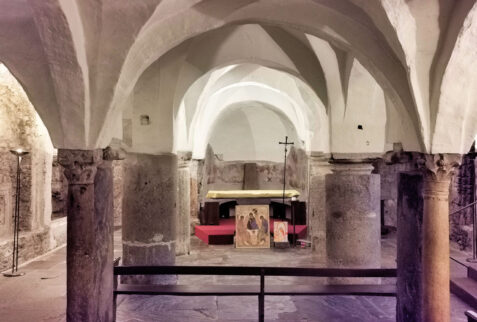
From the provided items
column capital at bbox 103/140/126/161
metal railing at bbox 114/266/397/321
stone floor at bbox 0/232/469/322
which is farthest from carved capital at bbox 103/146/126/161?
stone floor at bbox 0/232/469/322

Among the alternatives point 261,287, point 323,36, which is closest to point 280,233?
point 261,287

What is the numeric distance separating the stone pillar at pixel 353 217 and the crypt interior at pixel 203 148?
2 cm

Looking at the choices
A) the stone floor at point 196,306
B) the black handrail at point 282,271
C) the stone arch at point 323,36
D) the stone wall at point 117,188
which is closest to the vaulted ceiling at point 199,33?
the stone arch at point 323,36

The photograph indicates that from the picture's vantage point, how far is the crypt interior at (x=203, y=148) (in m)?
3.87

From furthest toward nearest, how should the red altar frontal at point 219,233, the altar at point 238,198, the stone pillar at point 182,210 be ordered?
the altar at point 238,198 < the red altar frontal at point 219,233 < the stone pillar at point 182,210

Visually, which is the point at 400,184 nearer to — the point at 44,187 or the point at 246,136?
the point at 44,187

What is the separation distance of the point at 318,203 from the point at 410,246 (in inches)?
200

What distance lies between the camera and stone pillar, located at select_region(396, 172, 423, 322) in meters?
4.37

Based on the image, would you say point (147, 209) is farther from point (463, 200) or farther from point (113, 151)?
point (463, 200)

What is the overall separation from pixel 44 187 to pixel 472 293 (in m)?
7.72

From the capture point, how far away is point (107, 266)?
4379mm

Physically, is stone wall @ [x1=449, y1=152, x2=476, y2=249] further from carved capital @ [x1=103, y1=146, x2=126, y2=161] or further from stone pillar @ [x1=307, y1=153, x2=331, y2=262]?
carved capital @ [x1=103, y1=146, x2=126, y2=161]

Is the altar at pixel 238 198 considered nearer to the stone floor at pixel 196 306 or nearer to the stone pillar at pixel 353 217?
the stone floor at pixel 196 306

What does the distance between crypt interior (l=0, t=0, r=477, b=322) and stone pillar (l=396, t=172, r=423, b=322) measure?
18 mm
